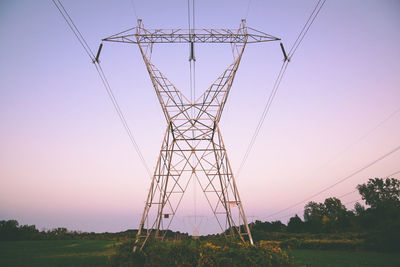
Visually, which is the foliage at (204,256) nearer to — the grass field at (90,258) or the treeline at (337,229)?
the grass field at (90,258)

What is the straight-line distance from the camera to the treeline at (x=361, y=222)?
3162cm

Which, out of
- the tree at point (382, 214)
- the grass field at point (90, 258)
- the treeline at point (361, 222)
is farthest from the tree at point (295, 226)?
the grass field at point (90, 258)

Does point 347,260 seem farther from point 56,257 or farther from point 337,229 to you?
point 337,229

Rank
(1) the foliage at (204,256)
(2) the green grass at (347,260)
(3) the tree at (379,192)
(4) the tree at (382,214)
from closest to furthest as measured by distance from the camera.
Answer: (1) the foliage at (204,256)
(2) the green grass at (347,260)
(4) the tree at (382,214)
(3) the tree at (379,192)

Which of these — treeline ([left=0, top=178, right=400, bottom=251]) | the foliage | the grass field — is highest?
treeline ([left=0, top=178, right=400, bottom=251])

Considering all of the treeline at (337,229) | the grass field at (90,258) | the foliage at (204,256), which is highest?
the treeline at (337,229)

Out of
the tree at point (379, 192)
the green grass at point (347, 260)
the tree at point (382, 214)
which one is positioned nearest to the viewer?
the green grass at point (347, 260)

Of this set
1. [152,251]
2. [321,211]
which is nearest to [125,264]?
[152,251]

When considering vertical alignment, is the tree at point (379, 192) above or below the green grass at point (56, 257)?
above

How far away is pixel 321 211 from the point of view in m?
78.6

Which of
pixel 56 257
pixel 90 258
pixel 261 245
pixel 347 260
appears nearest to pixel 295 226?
pixel 347 260

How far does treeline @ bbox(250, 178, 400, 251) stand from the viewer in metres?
31.6

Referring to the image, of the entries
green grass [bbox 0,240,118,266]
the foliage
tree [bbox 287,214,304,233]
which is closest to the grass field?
green grass [bbox 0,240,118,266]

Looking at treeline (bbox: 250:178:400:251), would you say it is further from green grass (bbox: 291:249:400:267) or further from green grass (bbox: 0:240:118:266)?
green grass (bbox: 0:240:118:266)
